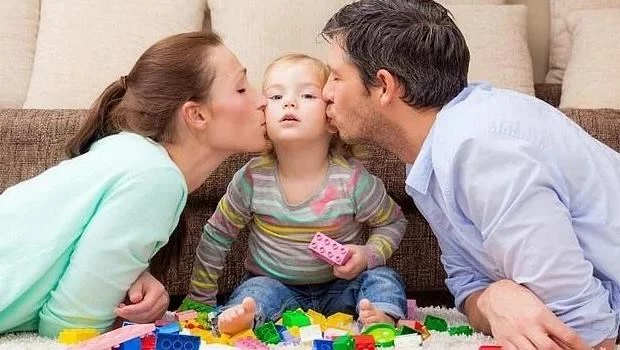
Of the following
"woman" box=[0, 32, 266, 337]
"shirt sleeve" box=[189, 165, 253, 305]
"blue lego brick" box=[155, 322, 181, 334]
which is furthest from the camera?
"shirt sleeve" box=[189, 165, 253, 305]

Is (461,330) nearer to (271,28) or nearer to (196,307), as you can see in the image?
(196,307)

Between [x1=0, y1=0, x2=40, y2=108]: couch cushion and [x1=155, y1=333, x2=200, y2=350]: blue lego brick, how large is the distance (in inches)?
56.0

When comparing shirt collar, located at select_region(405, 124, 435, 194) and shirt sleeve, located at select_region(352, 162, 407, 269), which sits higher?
shirt collar, located at select_region(405, 124, 435, 194)

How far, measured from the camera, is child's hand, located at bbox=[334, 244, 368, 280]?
1764 millimetres

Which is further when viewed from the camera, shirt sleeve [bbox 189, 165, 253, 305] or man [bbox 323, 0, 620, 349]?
shirt sleeve [bbox 189, 165, 253, 305]

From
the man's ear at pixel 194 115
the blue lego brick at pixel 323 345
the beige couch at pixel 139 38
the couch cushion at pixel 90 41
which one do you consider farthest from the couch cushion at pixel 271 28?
the blue lego brick at pixel 323 345

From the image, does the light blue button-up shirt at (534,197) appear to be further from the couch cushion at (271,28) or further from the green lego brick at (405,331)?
the couch cushion at (271,28)

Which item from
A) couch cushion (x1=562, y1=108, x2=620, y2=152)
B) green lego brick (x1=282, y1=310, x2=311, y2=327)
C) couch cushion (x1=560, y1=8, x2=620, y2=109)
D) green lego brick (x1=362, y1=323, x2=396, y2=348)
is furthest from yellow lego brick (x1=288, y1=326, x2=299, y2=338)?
couch cushion (x1=560, y1=8, x2=620, y2=109)

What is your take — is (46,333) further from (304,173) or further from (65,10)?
(65,10)

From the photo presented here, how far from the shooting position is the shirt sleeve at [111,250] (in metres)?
1.52

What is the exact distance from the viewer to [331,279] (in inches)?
74.1

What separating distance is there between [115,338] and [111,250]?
205 mm

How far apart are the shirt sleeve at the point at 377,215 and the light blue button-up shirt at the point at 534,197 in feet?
1.14

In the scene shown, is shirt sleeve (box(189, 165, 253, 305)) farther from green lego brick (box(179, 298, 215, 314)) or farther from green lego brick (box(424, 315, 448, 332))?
green lego brick (box(424, 315, 448, 332))
